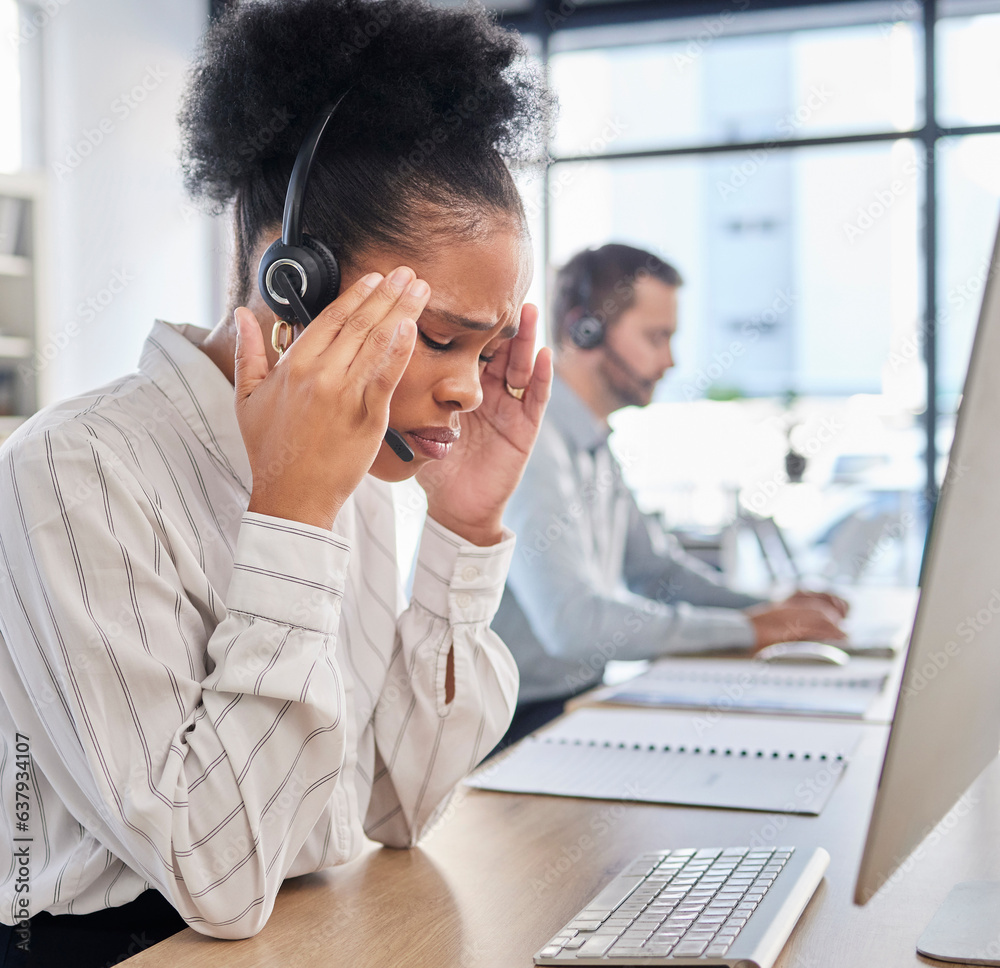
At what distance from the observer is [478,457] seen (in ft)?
3.70

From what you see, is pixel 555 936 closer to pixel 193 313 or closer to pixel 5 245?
pixel 5 245

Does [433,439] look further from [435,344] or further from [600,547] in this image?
[600,547]

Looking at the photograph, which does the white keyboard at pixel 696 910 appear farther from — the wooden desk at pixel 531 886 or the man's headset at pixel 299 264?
the man's headset at pixel 299 264

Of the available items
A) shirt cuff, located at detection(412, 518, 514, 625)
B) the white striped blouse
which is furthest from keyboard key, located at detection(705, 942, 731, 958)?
shirt cuff, located at detection(412, 518, 514, 625)

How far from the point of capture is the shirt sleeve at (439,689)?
100 cm

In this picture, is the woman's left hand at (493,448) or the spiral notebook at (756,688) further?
the spiral notebook at (756,688)

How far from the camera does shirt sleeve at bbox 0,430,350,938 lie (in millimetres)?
738

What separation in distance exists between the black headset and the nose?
136cm

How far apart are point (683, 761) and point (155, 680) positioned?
67 cm

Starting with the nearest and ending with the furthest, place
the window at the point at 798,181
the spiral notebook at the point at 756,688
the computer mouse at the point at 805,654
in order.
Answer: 1. the spiral notebook at the point at 756,688
2. the computer mouse at the point at 805,654
3. the window at the point at 798,181

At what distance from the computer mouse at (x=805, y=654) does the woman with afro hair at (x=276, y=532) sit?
87 centimetres

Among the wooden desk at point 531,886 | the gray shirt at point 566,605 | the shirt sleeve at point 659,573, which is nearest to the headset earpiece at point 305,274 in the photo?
the wooden desk at point 531,886

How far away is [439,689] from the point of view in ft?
3.38

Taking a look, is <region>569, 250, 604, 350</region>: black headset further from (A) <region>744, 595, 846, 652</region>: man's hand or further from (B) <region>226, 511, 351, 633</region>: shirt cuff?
(B) <region>226, 511, 351, 633</region>: shirt cuff
